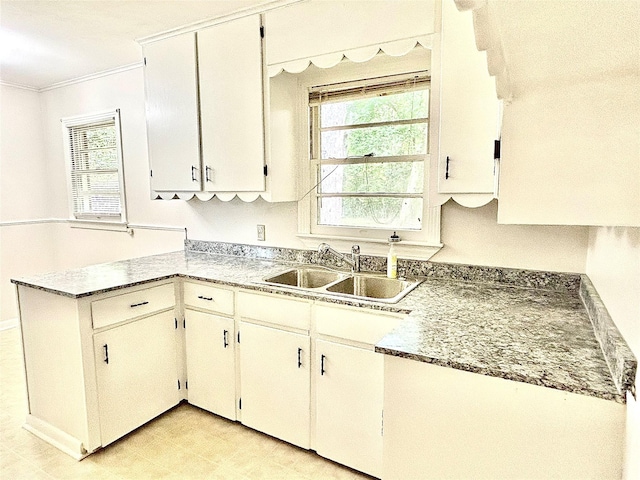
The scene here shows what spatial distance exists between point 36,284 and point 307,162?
5.42 ft

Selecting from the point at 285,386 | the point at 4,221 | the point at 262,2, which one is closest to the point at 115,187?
the point at 4,221

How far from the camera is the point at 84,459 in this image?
2.04 m

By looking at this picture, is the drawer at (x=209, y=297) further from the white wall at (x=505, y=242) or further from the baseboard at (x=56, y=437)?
the white wall at (x=505, y=242)

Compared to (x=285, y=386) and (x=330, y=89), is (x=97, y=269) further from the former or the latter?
(x=330, y=89)

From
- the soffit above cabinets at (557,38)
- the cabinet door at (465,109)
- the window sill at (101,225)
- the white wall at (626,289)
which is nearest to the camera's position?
the soffit above cabinets at (557,38)

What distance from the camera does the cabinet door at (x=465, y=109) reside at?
5.37 feet

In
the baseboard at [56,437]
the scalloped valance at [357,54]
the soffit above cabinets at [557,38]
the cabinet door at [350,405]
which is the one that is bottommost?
the baseboard at [56,437]

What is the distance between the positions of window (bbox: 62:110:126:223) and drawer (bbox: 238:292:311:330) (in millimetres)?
2007

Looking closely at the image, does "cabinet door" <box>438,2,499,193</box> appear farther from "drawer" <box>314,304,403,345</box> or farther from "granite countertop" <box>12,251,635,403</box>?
"drawer" <box>314,304,403,345</box>

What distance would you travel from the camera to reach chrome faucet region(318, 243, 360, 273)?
2.30 m

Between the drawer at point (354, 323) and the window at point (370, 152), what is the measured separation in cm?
69

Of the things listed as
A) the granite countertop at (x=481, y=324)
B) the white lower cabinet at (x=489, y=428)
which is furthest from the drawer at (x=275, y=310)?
the white lower cabinet at (x=489, y=428)

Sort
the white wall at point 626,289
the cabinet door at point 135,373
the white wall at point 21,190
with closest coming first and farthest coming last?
1. the white wall at point 626,289
2. the cabinet door at point 135,373
3. the white wall at point 21,190

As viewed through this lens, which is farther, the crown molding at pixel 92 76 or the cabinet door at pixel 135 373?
the crown molding at pixel 92 76
